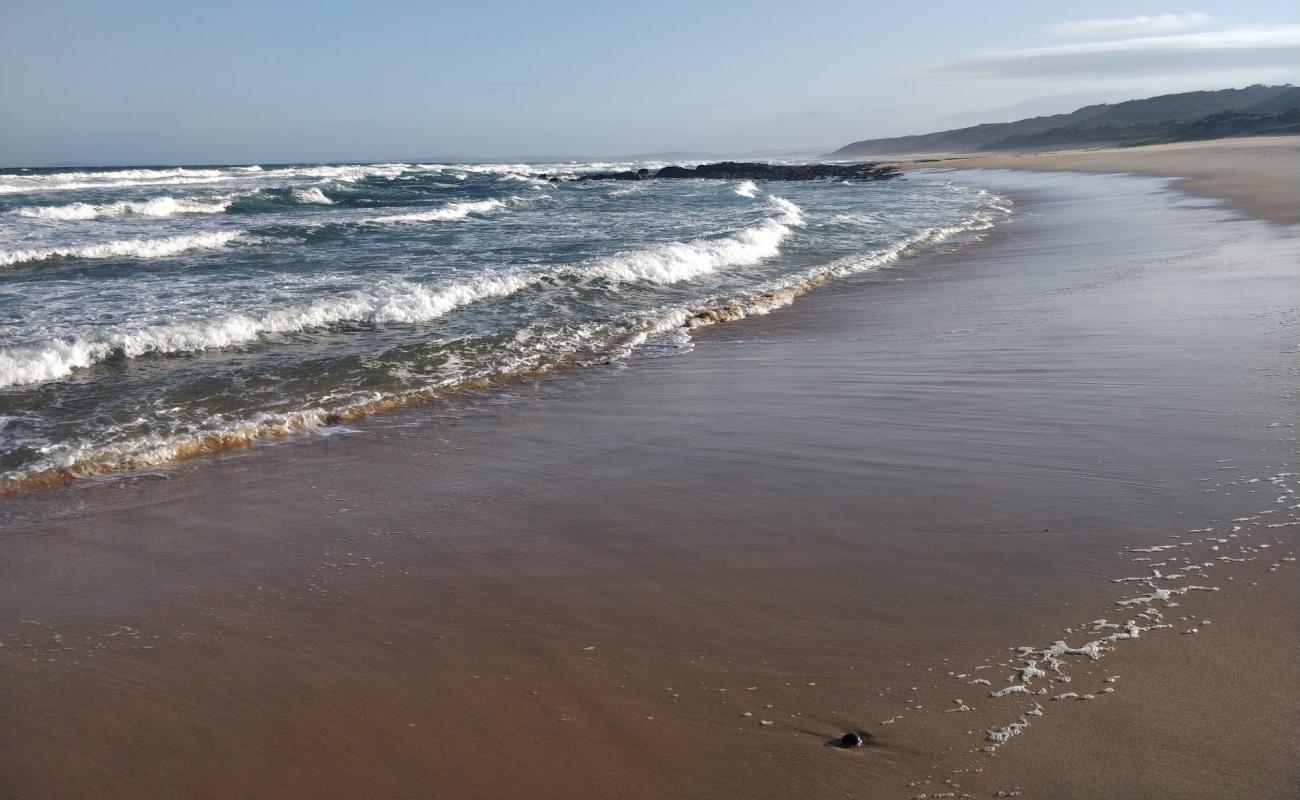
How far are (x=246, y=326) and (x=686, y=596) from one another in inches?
254

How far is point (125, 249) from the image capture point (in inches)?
621

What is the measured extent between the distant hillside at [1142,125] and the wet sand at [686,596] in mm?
62039

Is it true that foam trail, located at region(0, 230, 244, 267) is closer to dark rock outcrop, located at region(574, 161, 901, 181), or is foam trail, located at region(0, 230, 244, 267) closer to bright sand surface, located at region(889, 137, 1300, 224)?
bright sand surface, located at region(889, 137, 1300, 224)

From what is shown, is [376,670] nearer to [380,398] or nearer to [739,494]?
[739,494]

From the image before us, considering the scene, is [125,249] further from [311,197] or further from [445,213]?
[311,197]

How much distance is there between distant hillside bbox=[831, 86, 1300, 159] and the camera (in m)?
62.3

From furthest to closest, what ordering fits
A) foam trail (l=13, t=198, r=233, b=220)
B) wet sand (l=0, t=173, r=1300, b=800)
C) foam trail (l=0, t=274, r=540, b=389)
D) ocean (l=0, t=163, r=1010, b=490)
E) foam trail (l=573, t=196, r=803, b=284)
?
foam trail (l=13, t=198, r=233, b=220), foam trail (l=573, t=196, r=803, b=284), foam trail (l=0, t=274, r=540, b=389), ocean (l=0, t=163, r=1010, b=490), wet sand (l=0, t=173, r=1300, b=800)

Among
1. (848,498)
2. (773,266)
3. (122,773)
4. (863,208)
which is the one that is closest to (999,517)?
(848,498)

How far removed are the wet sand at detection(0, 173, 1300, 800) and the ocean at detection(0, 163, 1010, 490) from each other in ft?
2.83

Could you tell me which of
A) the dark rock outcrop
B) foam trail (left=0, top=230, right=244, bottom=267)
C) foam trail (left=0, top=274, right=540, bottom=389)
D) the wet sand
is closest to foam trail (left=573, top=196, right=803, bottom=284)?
foam trail (left=0, top=274, right=540, bottom=389)

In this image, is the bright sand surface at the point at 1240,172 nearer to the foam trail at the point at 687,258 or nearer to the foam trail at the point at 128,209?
the foam trail at the point at 687,258

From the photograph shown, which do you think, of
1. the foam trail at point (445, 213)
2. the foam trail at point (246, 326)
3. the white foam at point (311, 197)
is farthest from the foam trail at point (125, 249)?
the white foam at point (311, 197)

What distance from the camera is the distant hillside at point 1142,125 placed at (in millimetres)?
62281

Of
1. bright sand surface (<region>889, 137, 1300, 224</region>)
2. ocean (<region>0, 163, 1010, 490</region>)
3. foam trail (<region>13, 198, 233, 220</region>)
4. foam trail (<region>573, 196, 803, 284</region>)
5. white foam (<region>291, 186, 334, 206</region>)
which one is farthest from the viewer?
white foam (<region>291, 186, 334, 206</region>)
